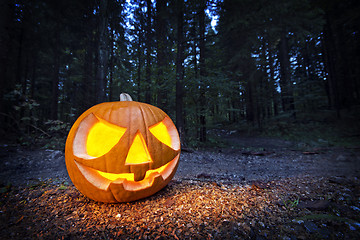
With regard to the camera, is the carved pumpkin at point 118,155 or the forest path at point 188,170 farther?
the forest path at point 188,170

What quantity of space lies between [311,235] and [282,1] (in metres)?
5.57

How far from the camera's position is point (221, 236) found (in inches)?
50.3

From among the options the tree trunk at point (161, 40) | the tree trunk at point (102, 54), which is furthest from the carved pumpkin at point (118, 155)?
the tree trunk at point (161, 40)

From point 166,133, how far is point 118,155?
740mm

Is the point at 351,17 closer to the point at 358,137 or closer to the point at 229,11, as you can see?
the point at 358,137

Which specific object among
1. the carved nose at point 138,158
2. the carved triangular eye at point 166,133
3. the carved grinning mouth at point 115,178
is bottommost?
the carved grinning mouth at point 115,178

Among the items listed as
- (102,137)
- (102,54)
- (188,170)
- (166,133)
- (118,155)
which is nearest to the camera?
(118,155)

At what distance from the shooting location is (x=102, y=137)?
1925mm

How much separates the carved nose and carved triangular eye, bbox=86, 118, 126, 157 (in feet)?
0.68

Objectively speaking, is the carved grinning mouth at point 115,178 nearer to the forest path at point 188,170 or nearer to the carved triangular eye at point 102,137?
the carved triangular eye at point 102,137

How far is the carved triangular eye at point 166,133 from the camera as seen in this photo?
213cm

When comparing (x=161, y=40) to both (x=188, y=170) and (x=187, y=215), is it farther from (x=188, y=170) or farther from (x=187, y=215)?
(x=187, y=215)

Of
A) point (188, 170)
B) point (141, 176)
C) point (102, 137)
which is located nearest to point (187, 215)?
point (141, 176)

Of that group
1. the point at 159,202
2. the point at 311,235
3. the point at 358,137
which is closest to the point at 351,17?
the point at 358,137
